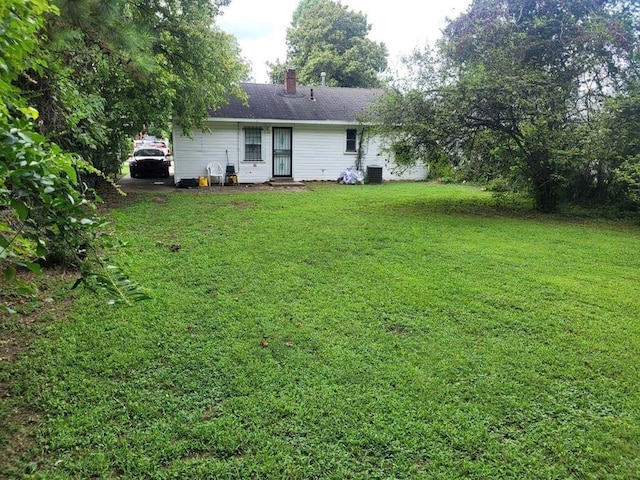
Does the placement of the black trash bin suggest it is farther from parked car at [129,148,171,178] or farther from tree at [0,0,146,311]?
tree at [0,0,146,311]

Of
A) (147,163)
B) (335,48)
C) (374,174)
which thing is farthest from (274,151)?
(335,48)

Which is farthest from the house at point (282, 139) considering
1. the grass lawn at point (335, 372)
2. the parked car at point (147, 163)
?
the grass lawn at point (335, 372)

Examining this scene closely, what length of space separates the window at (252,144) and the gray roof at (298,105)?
61 centimetres

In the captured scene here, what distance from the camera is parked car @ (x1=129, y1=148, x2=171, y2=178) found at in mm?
16609

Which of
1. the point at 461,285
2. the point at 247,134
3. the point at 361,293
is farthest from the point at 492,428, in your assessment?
the point at 247,134

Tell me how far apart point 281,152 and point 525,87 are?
8.92 m

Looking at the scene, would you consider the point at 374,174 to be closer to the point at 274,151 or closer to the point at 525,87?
the point at 274,151

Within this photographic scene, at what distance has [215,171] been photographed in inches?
579

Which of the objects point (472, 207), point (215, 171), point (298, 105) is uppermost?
point (298, 105)

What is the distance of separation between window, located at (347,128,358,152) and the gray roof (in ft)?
1.77

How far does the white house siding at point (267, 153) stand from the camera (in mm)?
14461

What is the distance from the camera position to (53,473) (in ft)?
6.70

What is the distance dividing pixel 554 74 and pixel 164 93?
A: 29.9ft

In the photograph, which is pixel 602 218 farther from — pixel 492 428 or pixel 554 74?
pixel 492 428
